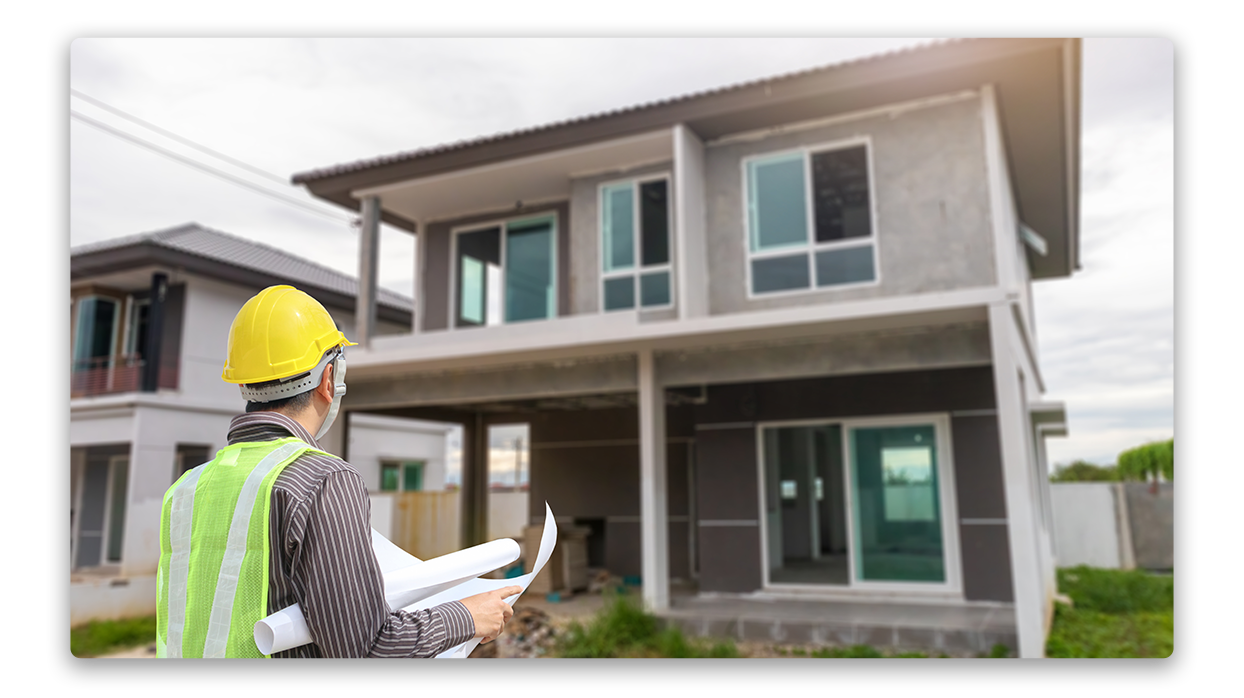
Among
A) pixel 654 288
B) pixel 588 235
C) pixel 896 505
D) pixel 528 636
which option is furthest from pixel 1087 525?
pixel 528 636

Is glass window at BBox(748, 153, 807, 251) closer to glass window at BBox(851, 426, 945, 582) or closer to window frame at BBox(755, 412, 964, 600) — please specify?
window frame at BBox(755, 412, 964, 600)

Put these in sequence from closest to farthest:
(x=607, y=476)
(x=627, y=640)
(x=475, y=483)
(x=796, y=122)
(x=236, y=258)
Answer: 1. (x=627, y=640)
2. (x=796, y=122)
3. (x=607, y=476)
4. (x=236, y=258)
5. (x=475, y=483)

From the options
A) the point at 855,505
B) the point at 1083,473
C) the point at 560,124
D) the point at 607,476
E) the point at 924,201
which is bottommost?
the point at 1083,473

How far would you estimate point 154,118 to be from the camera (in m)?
5.22

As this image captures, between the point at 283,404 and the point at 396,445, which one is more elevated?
the point at 283,404

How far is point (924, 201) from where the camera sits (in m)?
9.34

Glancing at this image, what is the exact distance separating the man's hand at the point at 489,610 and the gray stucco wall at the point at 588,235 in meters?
9.49

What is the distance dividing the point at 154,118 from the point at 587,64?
9.03ft

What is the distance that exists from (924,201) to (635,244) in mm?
3505

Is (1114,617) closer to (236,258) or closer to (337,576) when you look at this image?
(337,576)

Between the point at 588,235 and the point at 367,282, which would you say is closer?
the point at 588,235

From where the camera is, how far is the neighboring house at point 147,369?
13.8 metres

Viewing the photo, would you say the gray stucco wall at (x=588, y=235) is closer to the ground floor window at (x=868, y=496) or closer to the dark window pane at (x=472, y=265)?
the dark window pane at (x=472, y=265)

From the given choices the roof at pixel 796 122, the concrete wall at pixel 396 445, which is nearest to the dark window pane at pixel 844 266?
the roof at pixel 796 122
